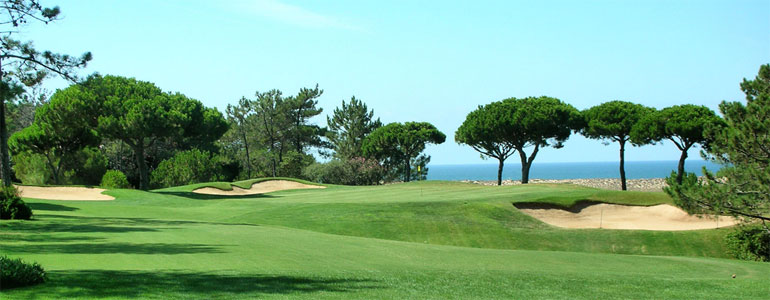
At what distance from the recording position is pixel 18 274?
8.57 meters

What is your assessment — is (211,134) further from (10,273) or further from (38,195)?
(10,273)

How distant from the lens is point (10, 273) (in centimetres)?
853

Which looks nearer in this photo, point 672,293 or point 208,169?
point 672,293

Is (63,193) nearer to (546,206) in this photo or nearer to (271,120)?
(546,206)

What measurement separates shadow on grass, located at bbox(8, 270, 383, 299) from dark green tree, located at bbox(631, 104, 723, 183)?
51376 mm

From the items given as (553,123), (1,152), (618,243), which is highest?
(553,123)

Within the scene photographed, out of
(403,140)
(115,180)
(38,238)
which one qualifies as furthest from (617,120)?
(38,238)

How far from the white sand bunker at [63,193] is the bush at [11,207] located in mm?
16145

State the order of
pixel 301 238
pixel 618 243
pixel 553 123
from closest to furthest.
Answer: pixel 301 238, pixel 618 243, pixel 553 123

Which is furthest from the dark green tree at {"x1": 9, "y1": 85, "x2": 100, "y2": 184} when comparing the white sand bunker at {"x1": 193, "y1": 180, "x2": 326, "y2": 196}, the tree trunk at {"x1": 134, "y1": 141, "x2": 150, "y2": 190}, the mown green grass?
the mown green grass

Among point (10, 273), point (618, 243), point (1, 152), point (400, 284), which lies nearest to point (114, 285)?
point (10, 273)

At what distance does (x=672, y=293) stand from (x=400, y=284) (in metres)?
4.62

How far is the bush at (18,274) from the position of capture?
8.52 meters

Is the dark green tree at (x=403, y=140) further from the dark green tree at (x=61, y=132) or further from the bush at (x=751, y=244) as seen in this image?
the bush at (x=751, y=244)
